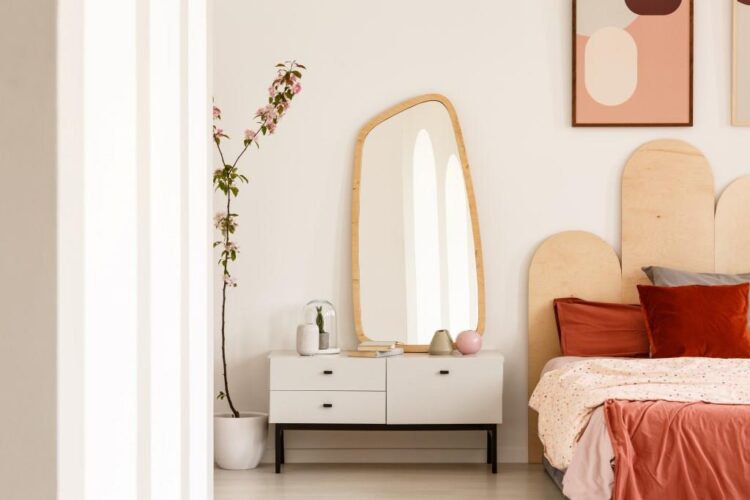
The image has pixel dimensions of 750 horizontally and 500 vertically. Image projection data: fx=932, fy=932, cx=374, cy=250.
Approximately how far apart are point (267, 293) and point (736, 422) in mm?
2493

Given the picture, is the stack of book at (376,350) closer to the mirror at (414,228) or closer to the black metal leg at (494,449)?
the mirror at (414,228)

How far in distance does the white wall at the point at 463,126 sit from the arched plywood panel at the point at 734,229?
0.08 m

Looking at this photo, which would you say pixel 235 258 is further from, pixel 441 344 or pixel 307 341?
pixel 441 344

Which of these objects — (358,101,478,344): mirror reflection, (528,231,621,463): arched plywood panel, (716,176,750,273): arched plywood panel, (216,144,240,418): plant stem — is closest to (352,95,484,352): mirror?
(358,101,478,344): mirror reflection

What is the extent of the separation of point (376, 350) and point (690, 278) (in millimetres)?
1588

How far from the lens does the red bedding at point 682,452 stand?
3010mm

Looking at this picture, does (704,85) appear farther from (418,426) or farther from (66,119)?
(66,119)

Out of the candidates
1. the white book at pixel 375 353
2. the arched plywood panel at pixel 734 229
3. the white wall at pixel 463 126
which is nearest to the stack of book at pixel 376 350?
the white book at pixel 375 353

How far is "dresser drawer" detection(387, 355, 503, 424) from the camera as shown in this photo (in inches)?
173

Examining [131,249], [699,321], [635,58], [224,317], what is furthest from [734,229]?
[131,249]

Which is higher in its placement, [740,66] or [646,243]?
[740,66]

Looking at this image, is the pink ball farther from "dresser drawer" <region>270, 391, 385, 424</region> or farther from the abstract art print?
the abstract art print

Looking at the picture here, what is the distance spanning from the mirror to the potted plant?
19.0 inches

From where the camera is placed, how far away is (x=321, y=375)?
439cm
